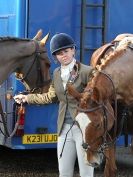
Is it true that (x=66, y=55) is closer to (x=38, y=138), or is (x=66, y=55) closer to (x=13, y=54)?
(x=13, y=54)

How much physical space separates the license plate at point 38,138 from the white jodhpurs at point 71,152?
228cm

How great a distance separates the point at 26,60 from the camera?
6355 millimetres

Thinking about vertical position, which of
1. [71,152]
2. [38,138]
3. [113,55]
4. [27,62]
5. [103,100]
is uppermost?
[113,55]

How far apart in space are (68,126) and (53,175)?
8.93ft

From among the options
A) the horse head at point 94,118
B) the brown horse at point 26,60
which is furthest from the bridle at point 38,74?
the horse head at point 94,118

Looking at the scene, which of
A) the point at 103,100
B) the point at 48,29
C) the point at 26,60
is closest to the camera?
the point at 103,100

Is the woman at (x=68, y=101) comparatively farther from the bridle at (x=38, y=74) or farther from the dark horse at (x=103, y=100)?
the bridle at (x=38, y=74)

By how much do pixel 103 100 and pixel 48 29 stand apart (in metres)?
2.76

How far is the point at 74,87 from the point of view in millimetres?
4703

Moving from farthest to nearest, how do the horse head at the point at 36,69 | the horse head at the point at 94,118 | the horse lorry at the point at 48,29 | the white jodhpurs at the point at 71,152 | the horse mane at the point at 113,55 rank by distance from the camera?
the horse lorry at the point at 48,29
the horse head at the point at 36,69
the horse mane at the point at 113,55
the white jodhpurs at the point at 71,152
the horse head at the point at 94,118

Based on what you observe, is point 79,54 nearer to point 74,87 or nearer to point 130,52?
point 130,52

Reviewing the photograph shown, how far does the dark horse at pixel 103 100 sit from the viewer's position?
4.43 metres

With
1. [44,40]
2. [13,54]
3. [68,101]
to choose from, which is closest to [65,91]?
[68,101]

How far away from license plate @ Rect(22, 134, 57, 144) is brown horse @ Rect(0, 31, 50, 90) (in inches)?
33.6
